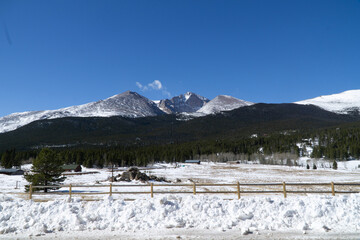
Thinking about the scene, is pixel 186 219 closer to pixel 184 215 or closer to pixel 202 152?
pixel 184 215

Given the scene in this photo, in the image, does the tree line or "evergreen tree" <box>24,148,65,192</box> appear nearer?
"evergreen tree" <box>24,148,65,192</box>

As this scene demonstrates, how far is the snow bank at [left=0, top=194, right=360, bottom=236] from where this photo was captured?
1299 cm

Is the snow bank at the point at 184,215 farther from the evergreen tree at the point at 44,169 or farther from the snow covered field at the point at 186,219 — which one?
the evergreen tree at the point at 44,169

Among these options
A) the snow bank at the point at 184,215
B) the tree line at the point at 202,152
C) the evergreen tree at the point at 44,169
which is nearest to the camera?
the snow bank at the point at 184,215

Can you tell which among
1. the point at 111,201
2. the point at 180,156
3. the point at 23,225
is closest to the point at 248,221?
the point at 111,201

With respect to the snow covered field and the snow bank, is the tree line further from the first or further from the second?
the snow covered field

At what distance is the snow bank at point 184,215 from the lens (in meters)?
13.0

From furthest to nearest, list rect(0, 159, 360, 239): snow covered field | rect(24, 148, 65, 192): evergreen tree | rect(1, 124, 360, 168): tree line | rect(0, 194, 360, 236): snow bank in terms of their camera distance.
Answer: rect(1, 124, 360, 168): tree line, rect(24, 148, 65, 192): evergreen tree, rect(0, 194, 360, 236): snow bank, rect(0, 159, 360, 239): snow covered field

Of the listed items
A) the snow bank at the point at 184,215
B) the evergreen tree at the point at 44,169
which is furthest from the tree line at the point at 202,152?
the snow bank at the point at 184,215

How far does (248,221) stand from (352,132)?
A: 209 m

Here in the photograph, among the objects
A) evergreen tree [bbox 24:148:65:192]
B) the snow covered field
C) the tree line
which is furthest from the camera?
the tree line

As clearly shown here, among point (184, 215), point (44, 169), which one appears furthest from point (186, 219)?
point (44, 169)

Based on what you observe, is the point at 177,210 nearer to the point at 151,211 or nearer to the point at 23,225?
the point at 151,211

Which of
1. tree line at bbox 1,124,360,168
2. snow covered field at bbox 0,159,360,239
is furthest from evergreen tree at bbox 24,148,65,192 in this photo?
tree line at bbox 1,124,360,168
